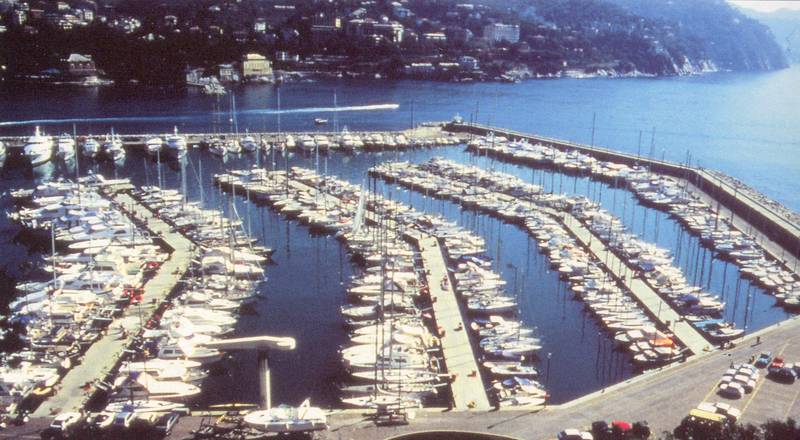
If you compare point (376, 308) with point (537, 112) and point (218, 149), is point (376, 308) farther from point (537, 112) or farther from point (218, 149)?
point (537, 112)

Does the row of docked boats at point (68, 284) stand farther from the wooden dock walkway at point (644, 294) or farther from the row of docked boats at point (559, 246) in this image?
the wooden dock walkway at point (644, 294)

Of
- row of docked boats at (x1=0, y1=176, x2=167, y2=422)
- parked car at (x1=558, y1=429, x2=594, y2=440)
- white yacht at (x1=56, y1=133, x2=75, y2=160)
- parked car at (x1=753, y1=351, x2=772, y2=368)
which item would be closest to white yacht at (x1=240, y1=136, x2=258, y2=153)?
white yacht at (x1=56, y1=133, x2=75, y2=160)

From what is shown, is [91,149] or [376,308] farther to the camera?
[91,149]

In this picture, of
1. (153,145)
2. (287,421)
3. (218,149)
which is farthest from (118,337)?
(153,145)

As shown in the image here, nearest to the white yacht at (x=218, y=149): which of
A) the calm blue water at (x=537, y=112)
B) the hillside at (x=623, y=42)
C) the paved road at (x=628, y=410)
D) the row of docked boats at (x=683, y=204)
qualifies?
the calm blue water at (x=537, y=112)

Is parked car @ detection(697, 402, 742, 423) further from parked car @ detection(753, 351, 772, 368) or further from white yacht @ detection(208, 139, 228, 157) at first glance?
white yacht @ detection(208, 139, 228, 157)

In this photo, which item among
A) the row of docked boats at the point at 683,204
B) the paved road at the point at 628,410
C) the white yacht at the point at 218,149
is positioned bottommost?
the paved road at the point at 628,410
